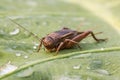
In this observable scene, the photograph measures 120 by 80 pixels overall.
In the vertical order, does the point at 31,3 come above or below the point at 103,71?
below

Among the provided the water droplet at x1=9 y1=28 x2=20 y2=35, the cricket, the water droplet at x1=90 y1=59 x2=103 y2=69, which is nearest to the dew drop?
the water droplet at x1=9 y1=28 x2=20 y2=35

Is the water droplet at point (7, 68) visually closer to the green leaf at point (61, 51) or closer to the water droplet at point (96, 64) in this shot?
the green leaf at point (61, 51)

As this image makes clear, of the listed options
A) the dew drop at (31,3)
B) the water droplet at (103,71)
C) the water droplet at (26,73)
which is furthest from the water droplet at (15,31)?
the dew drop at (31,3)

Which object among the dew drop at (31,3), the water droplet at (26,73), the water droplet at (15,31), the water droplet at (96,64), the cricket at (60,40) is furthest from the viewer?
the dew drop at (31,3)

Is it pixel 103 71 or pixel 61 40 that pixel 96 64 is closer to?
pixel 103 71

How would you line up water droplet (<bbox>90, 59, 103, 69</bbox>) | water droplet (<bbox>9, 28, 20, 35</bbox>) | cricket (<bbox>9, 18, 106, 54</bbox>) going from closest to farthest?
water droplet (<bbox>90, 59, 103, 69</bbox>), cricket (<bbox>9, 18, 106, 54</bbox>), water droplet (<bbox>9, 28, 20, 35</bbox>)

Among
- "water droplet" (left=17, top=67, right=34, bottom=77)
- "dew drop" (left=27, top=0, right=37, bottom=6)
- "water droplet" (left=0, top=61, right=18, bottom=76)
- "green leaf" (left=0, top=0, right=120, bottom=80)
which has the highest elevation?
"water droplet" (left=0, top=61, right=18, bottom=76)

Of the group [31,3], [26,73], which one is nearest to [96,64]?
[26,73]

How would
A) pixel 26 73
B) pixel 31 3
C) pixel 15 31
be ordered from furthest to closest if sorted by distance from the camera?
1. pixel 31 3
2. pixel 15 31
3. pixel 26 73

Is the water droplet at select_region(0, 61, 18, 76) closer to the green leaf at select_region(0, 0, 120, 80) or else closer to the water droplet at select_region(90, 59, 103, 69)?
the green leaf at select_region(0, 0, 120, 80)

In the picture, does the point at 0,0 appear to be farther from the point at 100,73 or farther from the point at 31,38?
the point at 100,73
